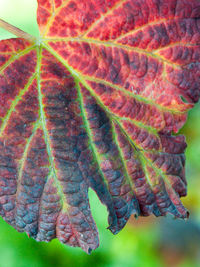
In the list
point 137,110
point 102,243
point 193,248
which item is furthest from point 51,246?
point 137,110

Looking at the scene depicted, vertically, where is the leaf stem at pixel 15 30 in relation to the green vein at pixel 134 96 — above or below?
above

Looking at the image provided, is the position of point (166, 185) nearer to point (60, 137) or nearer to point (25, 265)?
point (60, 137)

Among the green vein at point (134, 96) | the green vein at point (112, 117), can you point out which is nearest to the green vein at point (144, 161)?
the green vein at point (112, 117)

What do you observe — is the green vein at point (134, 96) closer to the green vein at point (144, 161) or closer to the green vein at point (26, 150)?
the green vein at point (144, 161)

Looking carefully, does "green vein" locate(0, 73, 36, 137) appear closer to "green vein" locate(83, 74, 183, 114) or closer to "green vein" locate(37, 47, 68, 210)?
"green vein" locate(37, 47, 68, 210)

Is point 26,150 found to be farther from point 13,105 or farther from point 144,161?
point 144,161

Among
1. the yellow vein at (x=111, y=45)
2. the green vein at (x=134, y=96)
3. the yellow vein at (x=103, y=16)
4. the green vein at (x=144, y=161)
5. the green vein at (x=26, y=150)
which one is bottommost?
the green vein at (x=144, y=161)

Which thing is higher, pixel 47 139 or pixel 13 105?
pixel 13 105

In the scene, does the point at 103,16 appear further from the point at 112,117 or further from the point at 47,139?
the point at 47,139

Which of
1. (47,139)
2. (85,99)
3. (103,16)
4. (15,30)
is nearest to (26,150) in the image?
(47,139)

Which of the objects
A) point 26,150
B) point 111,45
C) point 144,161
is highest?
point 111,45
